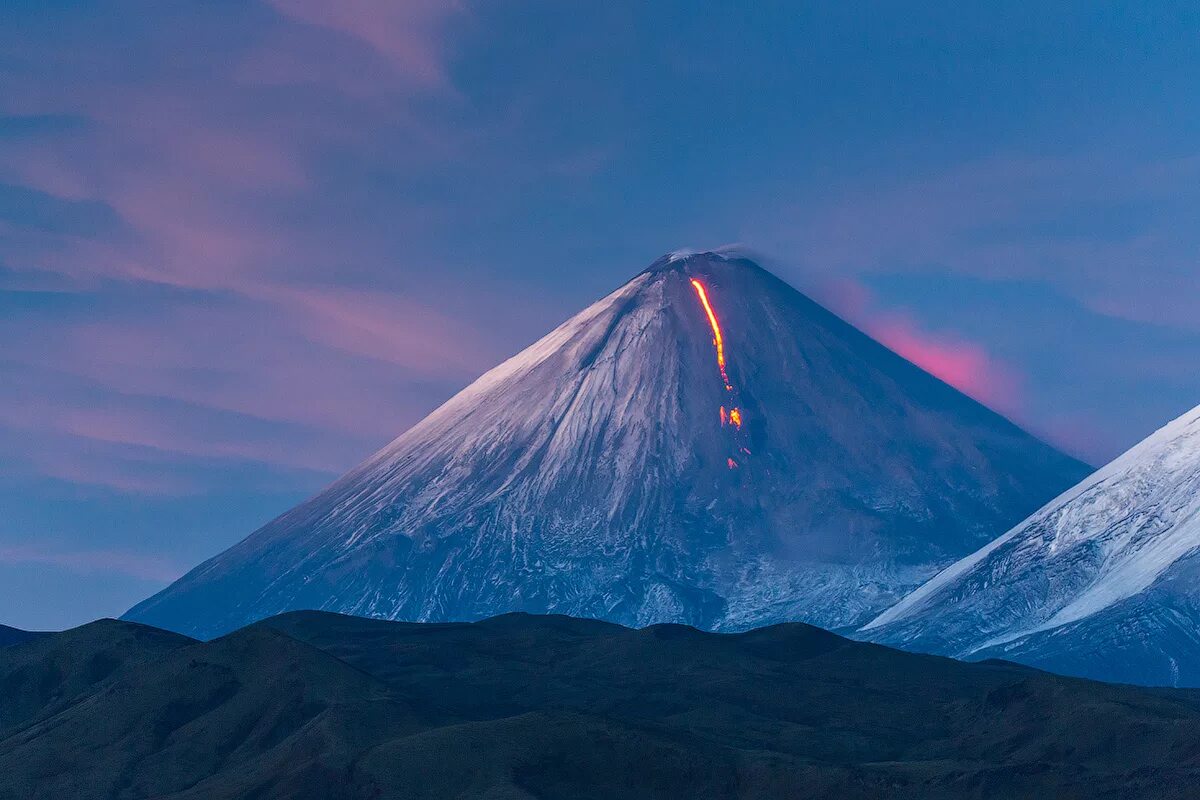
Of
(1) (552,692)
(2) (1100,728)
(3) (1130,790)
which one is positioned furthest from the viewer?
(1) (552,692)

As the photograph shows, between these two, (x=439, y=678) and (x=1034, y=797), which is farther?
(x=439, y=678)

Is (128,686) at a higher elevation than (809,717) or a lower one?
higher

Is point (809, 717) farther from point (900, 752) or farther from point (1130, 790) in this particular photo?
point (1130, 790)

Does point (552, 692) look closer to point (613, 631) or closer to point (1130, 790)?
point (613, 631)

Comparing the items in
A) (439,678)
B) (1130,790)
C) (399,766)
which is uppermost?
(439,678)

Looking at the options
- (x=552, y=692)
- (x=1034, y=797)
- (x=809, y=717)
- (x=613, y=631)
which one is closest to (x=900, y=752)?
(x=809, y=717)

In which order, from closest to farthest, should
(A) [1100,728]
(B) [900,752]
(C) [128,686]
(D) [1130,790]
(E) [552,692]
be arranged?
(D) [1130,790], (A) [1100,728], (B) [900,752], (C) [128,686], (E) [552,692]
